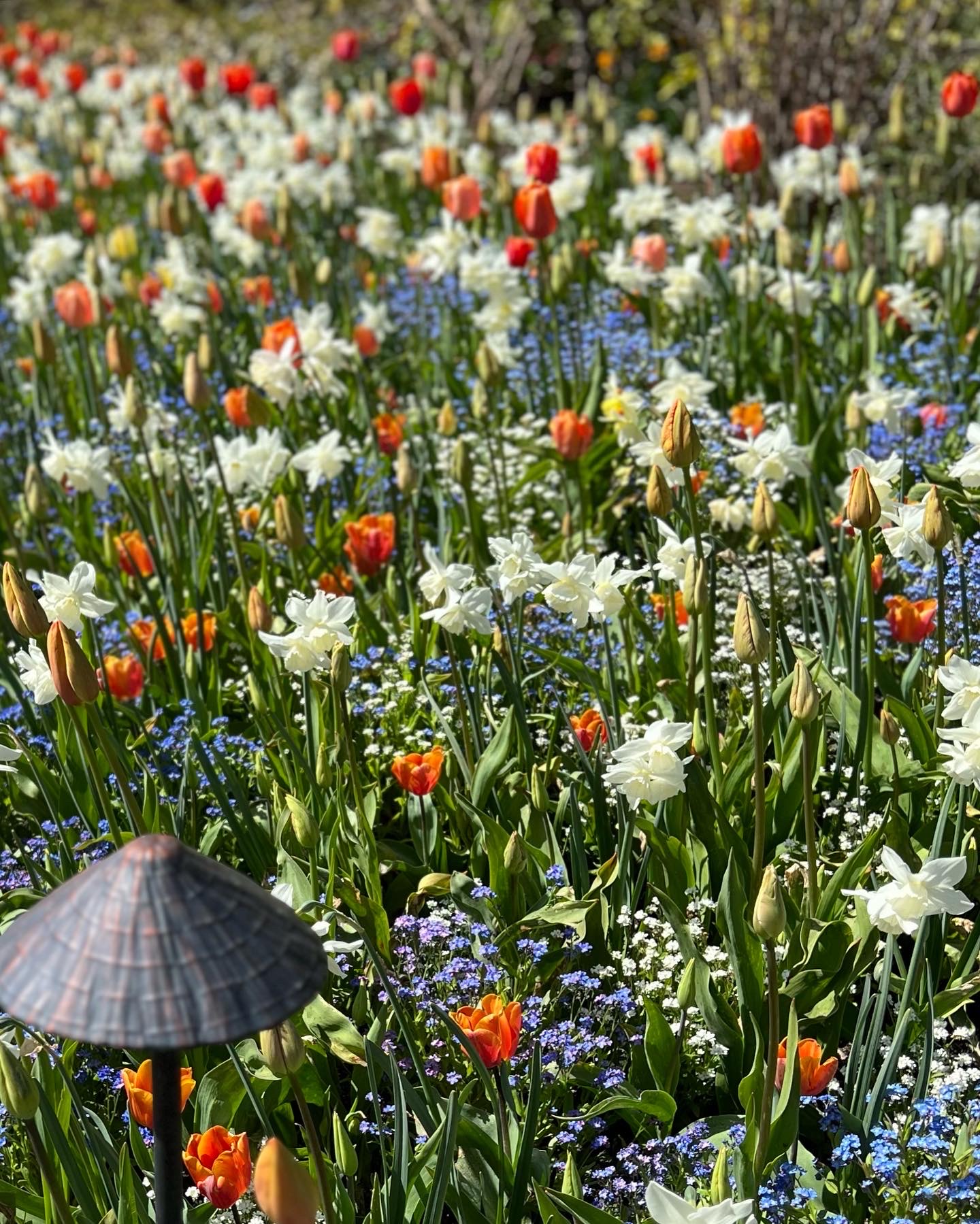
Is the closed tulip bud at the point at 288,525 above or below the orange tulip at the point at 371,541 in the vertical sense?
above

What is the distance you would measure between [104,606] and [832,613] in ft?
4.68

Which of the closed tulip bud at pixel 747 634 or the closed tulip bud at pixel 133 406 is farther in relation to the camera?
the closed tulip bud at pixel 133 406

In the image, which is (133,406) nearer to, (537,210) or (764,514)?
(537,210)

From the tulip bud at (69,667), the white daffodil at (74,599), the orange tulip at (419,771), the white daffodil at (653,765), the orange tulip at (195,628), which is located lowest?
the orange tulip at (195,628)

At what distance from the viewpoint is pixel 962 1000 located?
87.1 inches

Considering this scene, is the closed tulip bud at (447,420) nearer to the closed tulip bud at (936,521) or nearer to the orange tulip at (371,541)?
the orange tulip at (371,541)

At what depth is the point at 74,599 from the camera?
94.7 inches

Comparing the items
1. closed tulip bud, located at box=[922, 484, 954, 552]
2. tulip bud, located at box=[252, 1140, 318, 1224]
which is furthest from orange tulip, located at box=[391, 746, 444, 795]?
tulip bud, located at box=[252, 1140, 318, 1224]

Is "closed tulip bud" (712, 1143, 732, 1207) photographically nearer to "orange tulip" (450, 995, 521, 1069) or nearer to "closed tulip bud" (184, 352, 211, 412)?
"orange tulip" (450, 995, 521, 1069)

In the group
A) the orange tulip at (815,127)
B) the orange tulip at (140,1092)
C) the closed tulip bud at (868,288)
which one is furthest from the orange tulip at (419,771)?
the orange tulip at (815,127)

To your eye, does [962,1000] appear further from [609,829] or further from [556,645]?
[556,645]

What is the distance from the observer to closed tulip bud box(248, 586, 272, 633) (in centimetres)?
266

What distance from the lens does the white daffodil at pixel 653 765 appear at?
214 centimetres

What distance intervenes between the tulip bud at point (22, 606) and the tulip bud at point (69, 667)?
0.18 metres
